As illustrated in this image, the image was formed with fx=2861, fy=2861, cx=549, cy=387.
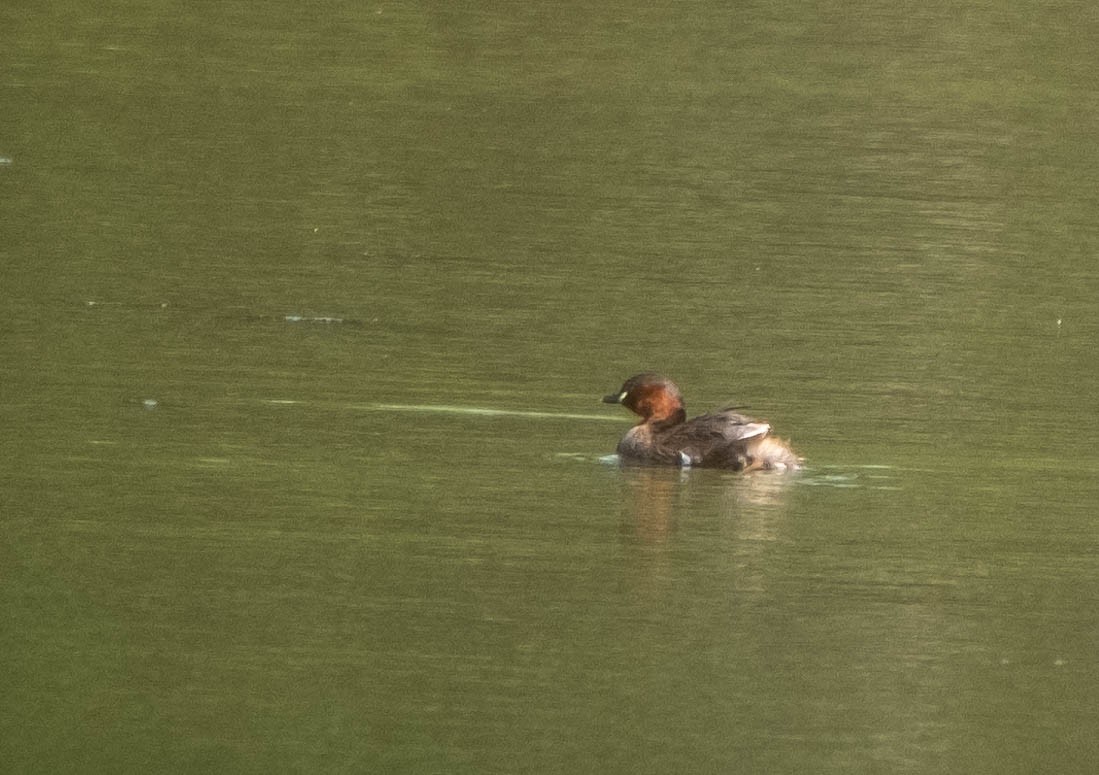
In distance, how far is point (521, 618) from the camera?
6508 millimetres

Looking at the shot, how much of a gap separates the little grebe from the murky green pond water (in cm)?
14

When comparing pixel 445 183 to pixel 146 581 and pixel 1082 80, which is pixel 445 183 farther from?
pixel 146 581

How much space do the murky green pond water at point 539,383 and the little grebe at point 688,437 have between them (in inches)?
5.6

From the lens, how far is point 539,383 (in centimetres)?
976

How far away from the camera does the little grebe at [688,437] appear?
27.7 ft

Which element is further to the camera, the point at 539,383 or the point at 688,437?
the point at 539,383

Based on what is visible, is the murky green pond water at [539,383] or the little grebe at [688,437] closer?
the murky green pond water at [539,383]

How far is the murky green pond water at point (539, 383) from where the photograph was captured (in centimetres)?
588

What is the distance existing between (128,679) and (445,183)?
857cm

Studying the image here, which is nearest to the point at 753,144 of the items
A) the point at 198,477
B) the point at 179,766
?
the point at 198,477

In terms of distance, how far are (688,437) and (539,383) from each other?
118cm

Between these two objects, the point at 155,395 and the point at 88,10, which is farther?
the point at 88,10

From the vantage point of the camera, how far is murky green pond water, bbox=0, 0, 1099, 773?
19.3ft

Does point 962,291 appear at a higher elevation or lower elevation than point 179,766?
lower
